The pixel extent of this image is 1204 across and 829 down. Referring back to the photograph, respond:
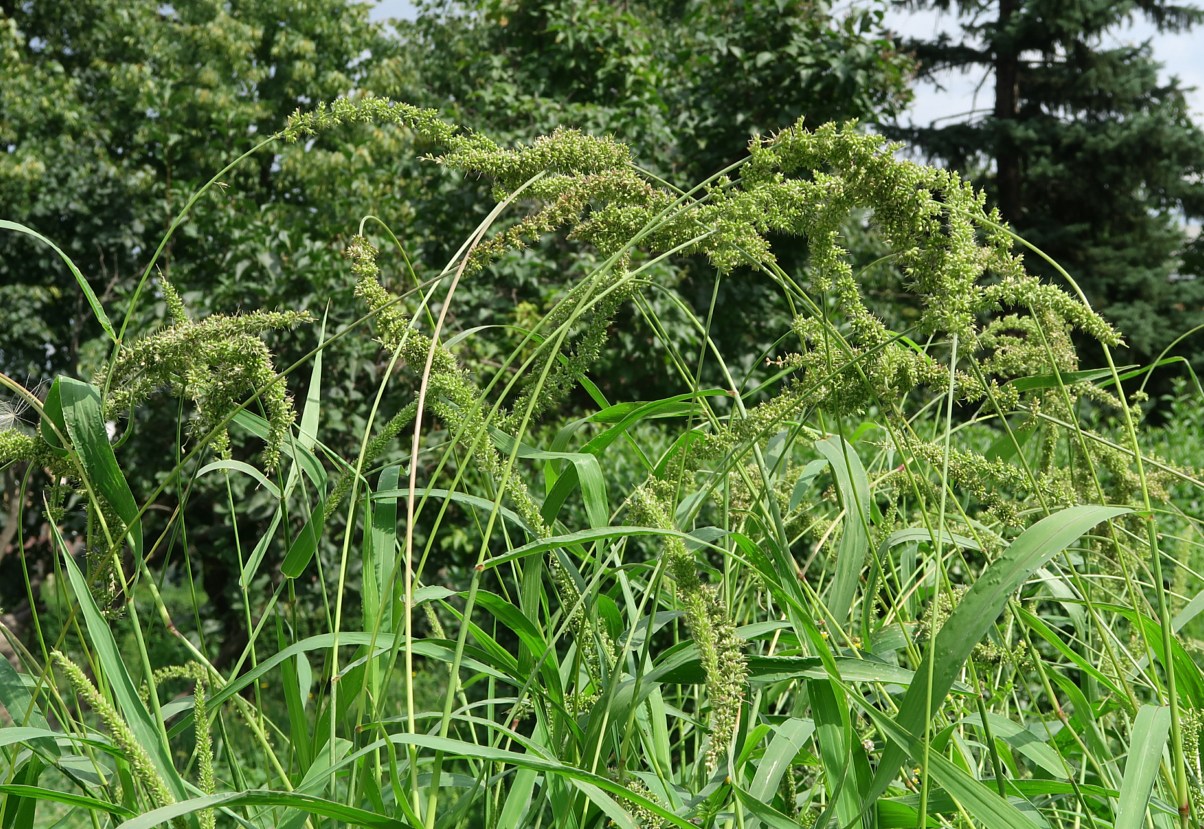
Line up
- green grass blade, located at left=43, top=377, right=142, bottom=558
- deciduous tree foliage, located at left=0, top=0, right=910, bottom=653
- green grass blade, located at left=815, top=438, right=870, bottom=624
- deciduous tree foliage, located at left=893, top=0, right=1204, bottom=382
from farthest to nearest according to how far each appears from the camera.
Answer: deciduous tree foliage, located at left=893, top=0, right=1204, bottom=382 < deciduous tree foliage, located at left=0, top=0, right=910, bottom=653 < green grass blade, located at left=815, top=438, right=870, bottom=624 < green grass blade, located at left=43, top=377, right=142, bottom=558

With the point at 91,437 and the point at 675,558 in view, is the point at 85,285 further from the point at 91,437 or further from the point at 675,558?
the point at 675,558

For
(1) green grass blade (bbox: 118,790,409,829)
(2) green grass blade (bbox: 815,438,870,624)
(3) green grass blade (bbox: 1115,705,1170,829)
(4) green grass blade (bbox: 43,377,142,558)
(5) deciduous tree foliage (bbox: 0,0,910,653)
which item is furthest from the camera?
(5) deciduous tree foliage (bbox: 0,0,910,653)

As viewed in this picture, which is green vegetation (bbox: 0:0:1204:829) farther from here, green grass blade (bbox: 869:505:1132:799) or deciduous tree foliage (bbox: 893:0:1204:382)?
deciduous tree foliage (bbox: 893:0:1204:382)

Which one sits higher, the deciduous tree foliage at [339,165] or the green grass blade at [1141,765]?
the deciduous tree foliage at [339,165]

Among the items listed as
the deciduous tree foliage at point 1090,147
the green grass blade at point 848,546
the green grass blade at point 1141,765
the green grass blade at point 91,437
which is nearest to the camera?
the green grass blade at point 1141,765

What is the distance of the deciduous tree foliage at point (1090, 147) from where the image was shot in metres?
12.4

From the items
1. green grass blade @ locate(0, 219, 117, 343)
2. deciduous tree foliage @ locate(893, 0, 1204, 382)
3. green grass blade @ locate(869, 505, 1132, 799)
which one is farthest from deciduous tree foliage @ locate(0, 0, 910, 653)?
deciduous tree foliage @ locate(893, 0, 1204, 382)

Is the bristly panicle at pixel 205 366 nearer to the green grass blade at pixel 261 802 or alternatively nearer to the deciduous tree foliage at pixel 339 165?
the green grass blade at pixel 261 802

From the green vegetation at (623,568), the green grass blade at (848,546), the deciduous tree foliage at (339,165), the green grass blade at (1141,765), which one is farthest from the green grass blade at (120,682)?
the deciduous tree foliage at (339,165)

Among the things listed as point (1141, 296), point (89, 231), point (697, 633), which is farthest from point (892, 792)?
point (1141, 296)

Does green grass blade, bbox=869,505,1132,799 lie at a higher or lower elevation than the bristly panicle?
lower

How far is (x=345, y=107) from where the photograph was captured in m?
1.07

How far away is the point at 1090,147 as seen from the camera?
12.5 m

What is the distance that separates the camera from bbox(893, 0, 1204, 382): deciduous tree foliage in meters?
12.4
